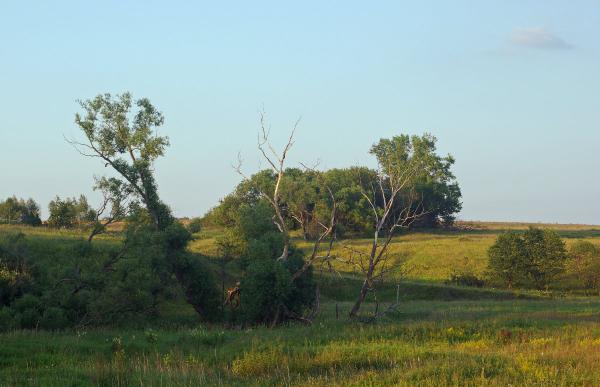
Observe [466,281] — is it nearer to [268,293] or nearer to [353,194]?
[268,293]

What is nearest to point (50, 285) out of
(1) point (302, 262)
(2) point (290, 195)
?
(1) point (302, 262)

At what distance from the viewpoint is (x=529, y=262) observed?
53.0 metres

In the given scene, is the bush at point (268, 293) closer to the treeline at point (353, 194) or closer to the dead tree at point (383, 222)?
the dead tree at point (383, 222)

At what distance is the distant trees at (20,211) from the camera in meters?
64.4

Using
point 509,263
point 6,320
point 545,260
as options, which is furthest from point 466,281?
point 6,320

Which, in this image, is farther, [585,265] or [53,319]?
[585,265]

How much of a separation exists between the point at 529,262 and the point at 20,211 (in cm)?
5132

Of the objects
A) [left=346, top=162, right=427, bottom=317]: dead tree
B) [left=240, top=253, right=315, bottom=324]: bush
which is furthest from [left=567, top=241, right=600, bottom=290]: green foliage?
[left=240, top=253, right=315, bottom=324]: bush

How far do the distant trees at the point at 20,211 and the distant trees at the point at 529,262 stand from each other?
43526 mm

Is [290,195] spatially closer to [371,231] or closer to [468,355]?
[371,231]

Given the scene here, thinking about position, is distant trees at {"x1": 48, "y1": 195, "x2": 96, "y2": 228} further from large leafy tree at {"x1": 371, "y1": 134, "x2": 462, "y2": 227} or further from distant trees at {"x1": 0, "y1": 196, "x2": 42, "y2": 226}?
large leafy tree at {"x1": 371, "y1": 134, "x2": 462, "y2": 227}

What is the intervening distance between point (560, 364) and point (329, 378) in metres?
5.60

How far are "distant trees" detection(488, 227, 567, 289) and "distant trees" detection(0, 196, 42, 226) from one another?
4353 centimetres

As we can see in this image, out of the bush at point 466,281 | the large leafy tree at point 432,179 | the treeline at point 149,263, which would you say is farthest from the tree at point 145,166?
the large leafy tree at point 432,179
